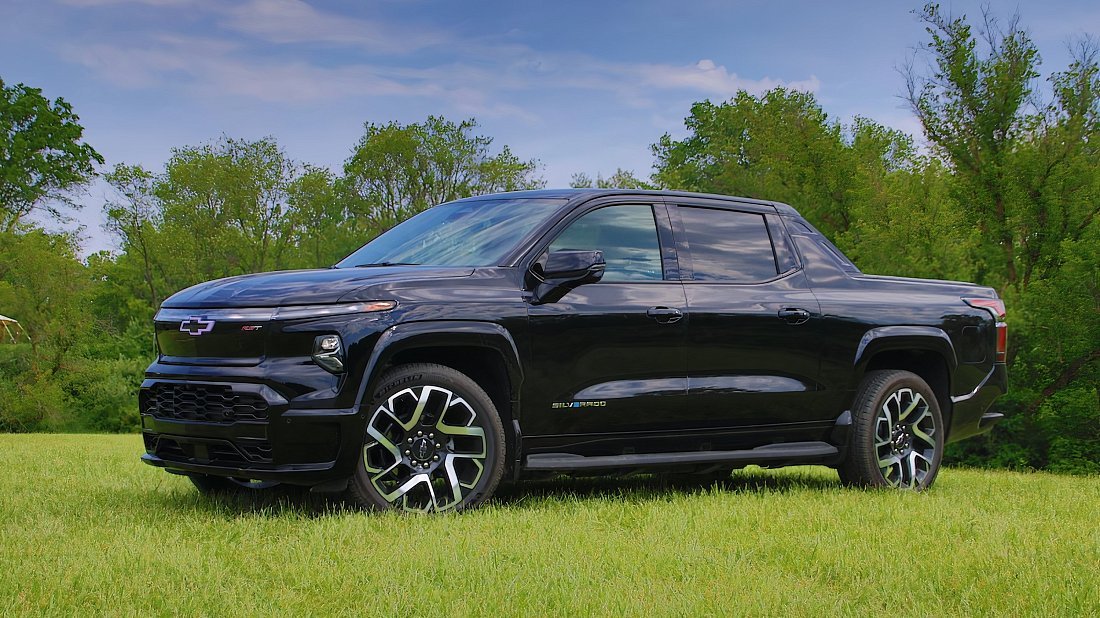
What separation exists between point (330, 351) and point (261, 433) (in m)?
0.53

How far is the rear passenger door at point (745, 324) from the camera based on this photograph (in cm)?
721

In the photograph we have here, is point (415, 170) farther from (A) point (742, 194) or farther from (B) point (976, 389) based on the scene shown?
(B) point (976, 389)

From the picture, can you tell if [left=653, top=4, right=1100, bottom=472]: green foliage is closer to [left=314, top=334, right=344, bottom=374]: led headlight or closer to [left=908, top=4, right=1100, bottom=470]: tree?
[left=908, top=4, right=1100, bottom=470]: tree

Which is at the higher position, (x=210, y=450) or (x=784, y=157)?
(x=784, y=157)

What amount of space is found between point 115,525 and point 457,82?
154 ft

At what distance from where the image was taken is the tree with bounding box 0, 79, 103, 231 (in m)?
51.8

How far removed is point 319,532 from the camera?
541cm

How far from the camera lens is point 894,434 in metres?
8.23

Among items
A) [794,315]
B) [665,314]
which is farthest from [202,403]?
[794,315]

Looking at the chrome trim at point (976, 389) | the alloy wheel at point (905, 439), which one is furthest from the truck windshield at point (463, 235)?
the chrome trim at point (976, 389)

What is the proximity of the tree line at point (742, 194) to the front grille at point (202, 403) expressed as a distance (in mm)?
33925

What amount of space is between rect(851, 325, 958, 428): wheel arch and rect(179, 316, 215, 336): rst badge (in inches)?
165

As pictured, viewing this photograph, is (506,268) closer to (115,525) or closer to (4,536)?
(115,525)

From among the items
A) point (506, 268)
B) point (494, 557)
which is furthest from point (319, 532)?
point (506, 268)
